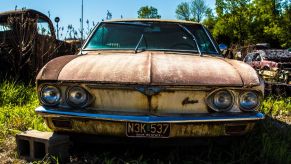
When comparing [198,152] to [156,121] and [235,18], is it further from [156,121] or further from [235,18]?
[235,18]

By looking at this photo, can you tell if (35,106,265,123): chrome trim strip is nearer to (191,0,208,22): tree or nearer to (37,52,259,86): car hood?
(37,52,259,86): car hood

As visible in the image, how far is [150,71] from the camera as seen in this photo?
3.35m

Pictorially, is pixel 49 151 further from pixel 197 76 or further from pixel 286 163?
pixel 286 163

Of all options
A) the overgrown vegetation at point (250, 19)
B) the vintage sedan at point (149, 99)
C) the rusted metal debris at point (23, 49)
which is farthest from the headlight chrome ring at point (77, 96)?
the overgrown vegetation at point (250, 19)

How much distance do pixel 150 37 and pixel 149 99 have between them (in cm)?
158

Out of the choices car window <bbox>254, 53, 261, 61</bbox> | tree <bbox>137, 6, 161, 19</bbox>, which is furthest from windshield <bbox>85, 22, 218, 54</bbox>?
tree <bbox>137, 6, 161, 19</bbox>

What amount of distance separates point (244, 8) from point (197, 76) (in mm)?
40377

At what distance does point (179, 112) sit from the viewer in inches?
130

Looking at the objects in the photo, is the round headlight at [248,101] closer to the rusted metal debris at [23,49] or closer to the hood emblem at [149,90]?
the hood emblem at [149,90]

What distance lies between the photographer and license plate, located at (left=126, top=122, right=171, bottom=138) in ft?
10.5

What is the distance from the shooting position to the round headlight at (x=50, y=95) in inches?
133

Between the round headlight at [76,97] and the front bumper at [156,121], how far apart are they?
13 cm

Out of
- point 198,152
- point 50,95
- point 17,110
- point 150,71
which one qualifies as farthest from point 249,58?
point 50,95

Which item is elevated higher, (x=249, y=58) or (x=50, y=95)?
(x=249, y=58)
